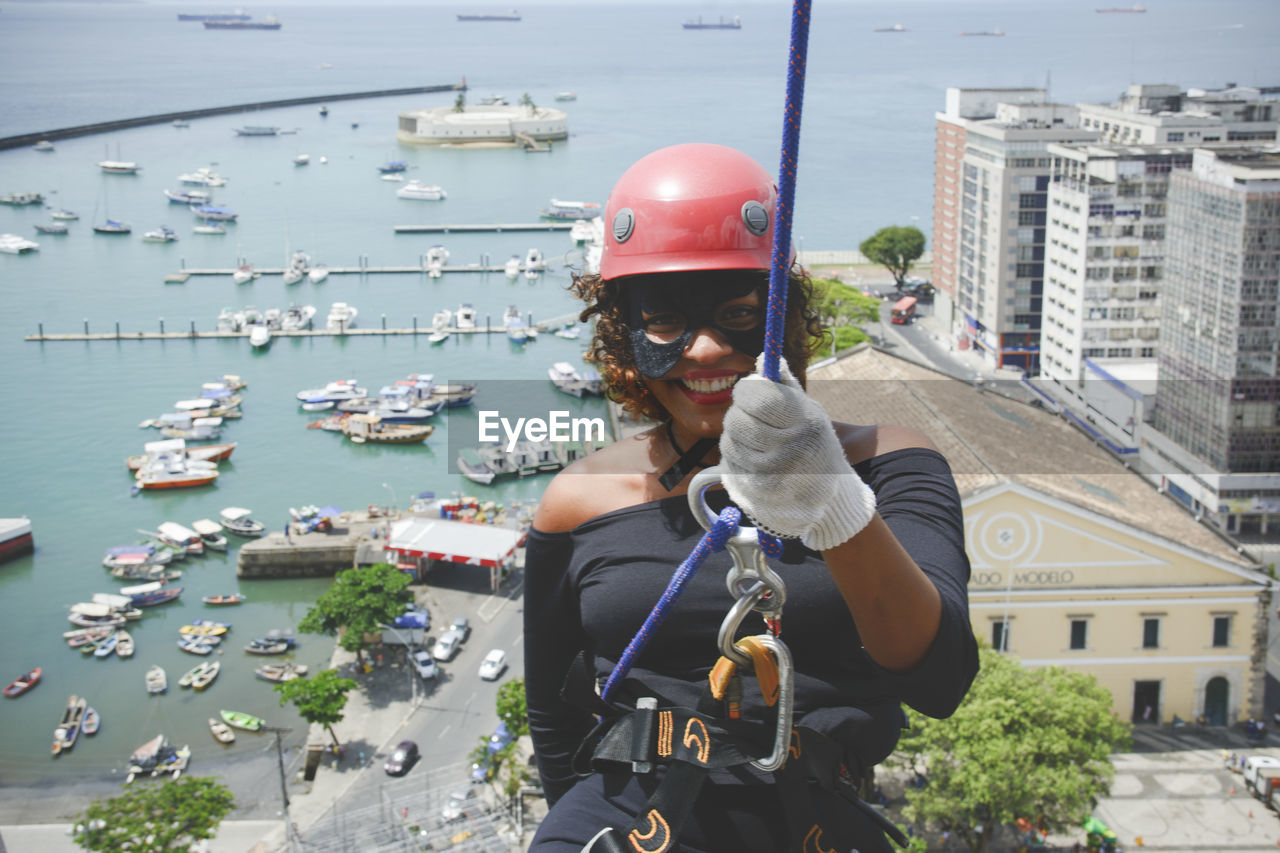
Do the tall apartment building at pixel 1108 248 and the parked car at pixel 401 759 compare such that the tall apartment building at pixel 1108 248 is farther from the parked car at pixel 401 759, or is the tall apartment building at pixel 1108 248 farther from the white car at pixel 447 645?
the parked car at pixel 401 759

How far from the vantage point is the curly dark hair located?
7.84 ft

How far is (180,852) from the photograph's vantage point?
15.1m

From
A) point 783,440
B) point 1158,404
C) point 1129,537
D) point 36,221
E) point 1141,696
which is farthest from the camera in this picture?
point 36,221

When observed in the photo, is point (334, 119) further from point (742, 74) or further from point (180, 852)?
point (180, 852)

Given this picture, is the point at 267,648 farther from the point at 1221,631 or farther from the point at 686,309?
the point at 686,309

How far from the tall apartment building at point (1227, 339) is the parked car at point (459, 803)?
61.2 ft

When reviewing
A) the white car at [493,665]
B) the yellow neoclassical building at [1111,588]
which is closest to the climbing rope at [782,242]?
the yellow neoclassical building at [1111,588]

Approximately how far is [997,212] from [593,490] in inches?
1545

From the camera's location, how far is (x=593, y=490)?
8.07ft

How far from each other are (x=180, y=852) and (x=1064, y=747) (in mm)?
A: 10780

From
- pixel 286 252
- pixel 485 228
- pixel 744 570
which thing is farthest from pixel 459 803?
pixel 485 228

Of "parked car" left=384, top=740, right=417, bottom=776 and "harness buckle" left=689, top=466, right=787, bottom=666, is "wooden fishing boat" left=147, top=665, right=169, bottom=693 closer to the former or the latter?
"parked car" left=384, top=740, right=417, bottom=776

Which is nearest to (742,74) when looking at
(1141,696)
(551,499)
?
(1141,696)

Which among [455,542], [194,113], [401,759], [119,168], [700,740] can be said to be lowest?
[401,759]
